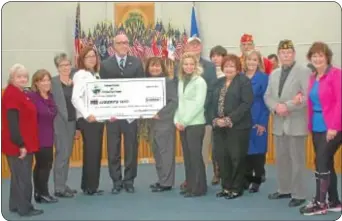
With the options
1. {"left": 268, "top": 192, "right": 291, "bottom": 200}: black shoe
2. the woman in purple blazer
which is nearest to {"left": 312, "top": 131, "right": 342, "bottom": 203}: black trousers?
{"left": 268, "top": 192, "right": 291, "bottom": 200}: black shoe

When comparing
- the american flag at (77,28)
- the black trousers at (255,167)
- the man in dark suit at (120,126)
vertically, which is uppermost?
the american flag at (77,28)

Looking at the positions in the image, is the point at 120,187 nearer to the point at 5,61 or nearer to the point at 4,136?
the point at 4,136

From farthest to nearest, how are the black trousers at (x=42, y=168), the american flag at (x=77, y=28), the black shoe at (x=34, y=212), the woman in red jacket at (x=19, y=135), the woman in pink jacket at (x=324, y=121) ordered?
the american flag at (x=77, y=28)
the black trousers at (x=42, y=168)
the black shoe at (x=34, y=212)
the woman in red jacket at (x=19, y=135)
the woman in pink jacket at (x=324, y=121)

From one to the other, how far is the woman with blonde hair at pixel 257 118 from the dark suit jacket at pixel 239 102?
278 mm

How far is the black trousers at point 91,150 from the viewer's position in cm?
508

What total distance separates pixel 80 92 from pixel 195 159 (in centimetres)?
137

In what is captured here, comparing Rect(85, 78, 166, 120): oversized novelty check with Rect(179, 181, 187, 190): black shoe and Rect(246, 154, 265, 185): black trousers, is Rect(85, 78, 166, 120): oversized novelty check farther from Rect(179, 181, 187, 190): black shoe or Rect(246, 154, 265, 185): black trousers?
Rect(246, 154, 265, 185): black trousers

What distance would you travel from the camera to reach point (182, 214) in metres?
4.33

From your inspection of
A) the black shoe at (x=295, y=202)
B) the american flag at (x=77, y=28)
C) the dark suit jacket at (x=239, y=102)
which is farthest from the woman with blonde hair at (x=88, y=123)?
the american flag at (x=77, y=28)

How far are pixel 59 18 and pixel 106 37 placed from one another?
0.91 metres

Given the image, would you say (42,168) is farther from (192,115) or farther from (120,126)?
(192,115)

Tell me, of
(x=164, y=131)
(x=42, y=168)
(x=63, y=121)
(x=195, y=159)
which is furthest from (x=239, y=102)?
(x=42, y=168)

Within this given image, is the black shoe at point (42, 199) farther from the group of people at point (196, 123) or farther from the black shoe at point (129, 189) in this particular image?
the black shoe at point (129, 189)

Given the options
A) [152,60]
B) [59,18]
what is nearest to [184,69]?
[152,60]
